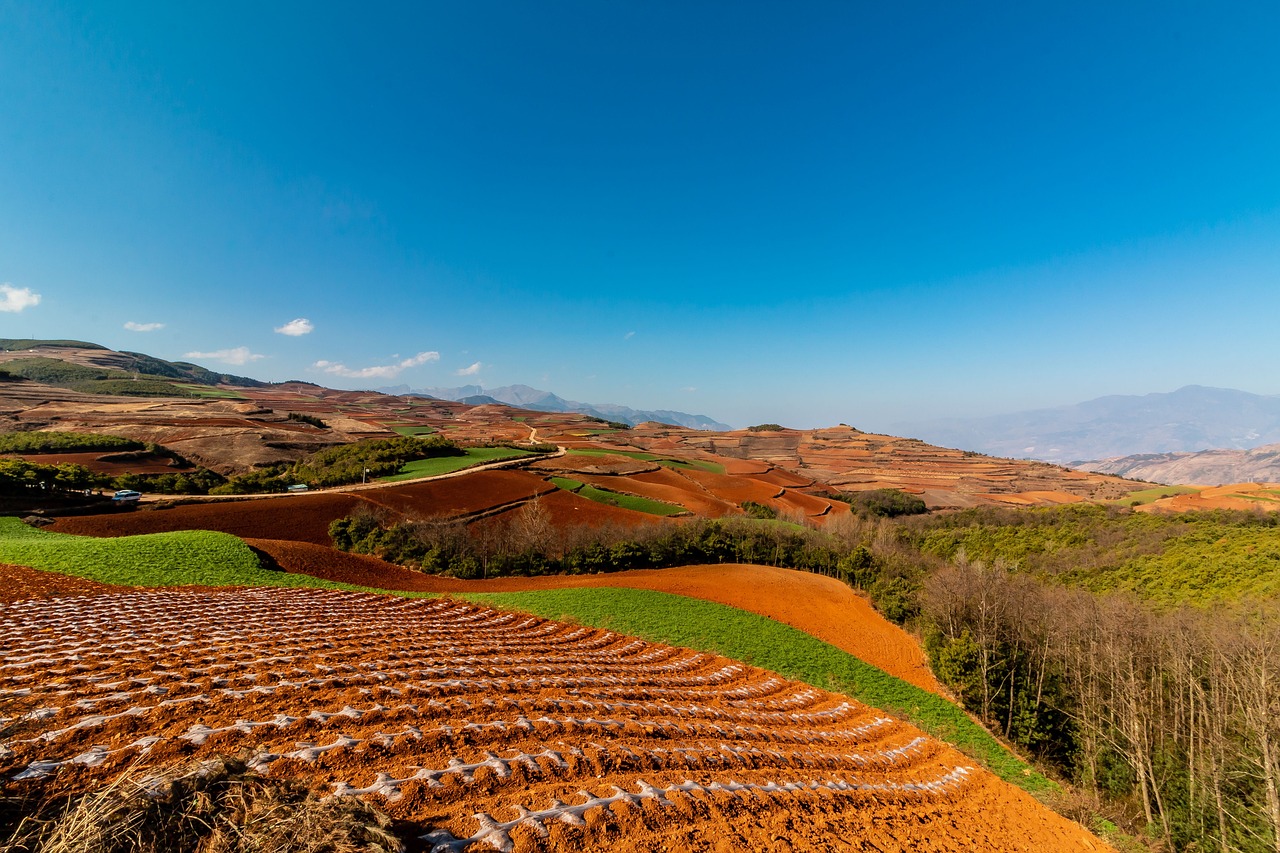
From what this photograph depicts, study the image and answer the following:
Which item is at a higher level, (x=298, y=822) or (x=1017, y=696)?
(x=298, y=822)

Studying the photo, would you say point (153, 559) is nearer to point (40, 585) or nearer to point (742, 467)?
point (40, 585)

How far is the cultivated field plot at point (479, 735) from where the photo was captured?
5.19 meters

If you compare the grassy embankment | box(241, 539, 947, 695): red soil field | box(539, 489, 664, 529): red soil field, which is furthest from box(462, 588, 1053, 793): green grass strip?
the grassy embankment

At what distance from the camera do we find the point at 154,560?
62.1 feet

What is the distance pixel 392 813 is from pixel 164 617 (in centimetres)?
1193

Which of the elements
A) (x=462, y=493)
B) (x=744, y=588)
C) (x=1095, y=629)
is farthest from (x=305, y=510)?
(x=1095, y=629)

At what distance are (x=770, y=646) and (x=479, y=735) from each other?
1631 centimetres

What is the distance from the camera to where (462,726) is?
23.1ft

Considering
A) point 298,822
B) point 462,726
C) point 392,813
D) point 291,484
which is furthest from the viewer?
point 291,484

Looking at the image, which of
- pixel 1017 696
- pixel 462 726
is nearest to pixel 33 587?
pixel 462 726

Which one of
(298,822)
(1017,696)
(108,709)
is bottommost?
(1017,696)

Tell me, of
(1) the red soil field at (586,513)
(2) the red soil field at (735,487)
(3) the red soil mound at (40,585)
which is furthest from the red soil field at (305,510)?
(2) the red soil field at (735,487)

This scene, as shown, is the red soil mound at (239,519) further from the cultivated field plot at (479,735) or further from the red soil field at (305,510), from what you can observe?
the cultivated field plot at (479,735)

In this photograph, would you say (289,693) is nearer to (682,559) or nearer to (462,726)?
(462,726)
